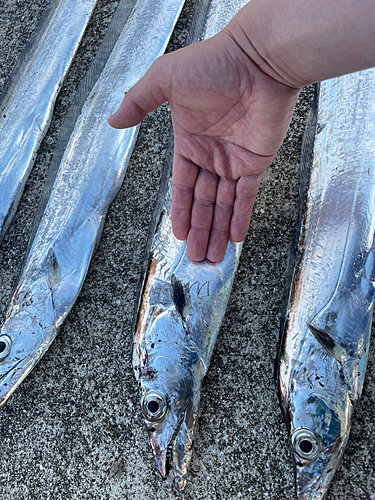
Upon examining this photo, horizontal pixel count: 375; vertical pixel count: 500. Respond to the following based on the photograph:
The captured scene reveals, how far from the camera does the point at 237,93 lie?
1.60 m

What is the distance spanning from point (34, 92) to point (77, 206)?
1.06 metres

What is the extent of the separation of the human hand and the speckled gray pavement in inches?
16.4

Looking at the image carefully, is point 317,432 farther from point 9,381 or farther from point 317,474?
point 9,381

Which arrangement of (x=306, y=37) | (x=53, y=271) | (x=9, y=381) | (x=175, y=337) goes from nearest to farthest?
(x=306, y=37)
(x=175, y=337)
(x=9, y=381)
(x=53, y=271)

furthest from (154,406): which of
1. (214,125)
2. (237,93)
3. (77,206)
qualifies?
(237,93)

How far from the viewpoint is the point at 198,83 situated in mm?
1565

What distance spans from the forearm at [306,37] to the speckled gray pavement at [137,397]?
3.35ft

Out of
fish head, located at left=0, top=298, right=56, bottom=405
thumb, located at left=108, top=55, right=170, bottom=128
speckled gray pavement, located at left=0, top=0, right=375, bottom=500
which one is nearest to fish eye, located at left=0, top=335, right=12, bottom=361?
fish head, located at left=0, top=298, right=56, bottom=405

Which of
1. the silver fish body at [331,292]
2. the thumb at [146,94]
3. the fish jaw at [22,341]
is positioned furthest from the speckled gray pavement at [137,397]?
the thumb at [146,94]

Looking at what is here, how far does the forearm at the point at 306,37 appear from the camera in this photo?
118 centimetres

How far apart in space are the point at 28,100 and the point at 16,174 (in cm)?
58

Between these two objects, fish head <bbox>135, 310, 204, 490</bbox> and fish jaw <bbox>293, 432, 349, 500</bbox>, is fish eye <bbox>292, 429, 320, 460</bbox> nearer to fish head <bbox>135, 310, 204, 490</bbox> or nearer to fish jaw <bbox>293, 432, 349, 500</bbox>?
fish jaw <bbox>293, 432, 349, 500</bbox>

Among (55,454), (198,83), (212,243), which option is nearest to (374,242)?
(212,243)

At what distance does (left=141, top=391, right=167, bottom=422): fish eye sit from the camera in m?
1.77
